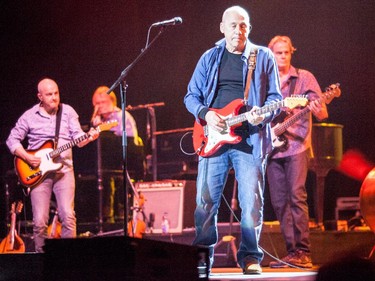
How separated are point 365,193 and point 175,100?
6.78 m

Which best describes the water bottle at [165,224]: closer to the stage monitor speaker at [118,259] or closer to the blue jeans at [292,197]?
the blue jeans at [292,197]

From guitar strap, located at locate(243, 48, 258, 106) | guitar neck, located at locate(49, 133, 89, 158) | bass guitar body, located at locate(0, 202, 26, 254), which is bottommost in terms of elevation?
bass guitar body, located at locate(0, 202, 26, 254)

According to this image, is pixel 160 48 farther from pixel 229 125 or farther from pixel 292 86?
pixel 229 125

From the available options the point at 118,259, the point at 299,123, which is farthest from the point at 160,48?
the point at 118,259

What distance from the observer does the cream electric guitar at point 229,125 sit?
5785 mm

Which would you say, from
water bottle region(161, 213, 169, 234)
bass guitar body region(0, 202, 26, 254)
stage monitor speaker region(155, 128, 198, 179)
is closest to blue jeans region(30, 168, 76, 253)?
water bottle region(161, 213, 169, 234)

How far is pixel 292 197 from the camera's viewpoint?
7285 millimetres

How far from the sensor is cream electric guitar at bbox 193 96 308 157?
5.79m

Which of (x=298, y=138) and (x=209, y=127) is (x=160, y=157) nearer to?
(x=298, y=138)

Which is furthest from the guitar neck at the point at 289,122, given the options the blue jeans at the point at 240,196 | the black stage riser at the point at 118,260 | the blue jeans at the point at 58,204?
the black stage riser at the point at 118,260

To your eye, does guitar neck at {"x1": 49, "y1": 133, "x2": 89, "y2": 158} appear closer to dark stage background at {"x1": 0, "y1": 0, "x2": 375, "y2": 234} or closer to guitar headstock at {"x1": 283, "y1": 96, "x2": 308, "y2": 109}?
guitar headstock at {"x1": 283, "y1": 96, "x2": 308, "y2": 109}

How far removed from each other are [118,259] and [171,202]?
6.44 m

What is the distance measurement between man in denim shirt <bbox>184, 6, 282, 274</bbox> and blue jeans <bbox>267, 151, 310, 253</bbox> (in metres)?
1.46

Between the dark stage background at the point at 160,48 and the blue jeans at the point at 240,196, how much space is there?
20.8 feet
